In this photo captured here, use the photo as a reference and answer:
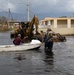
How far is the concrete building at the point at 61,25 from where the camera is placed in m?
71.9

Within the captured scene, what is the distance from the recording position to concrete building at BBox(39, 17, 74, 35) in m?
71.9

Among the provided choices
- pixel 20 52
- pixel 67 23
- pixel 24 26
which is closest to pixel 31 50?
pixel 20 52

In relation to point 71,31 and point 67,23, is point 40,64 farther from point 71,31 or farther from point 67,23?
point 67,23

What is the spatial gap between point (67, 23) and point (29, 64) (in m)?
61.1

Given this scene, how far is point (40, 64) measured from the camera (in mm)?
17391

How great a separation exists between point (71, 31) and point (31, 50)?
4770cm

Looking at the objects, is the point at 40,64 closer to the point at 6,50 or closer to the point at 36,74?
the point at 36,74

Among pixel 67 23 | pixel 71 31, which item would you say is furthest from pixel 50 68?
pixel 67 23

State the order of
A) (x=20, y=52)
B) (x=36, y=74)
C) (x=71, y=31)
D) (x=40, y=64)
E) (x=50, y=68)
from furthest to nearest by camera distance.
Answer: (x=71, y=31)
(x=20, y=52)
(x=40, y=64)
(x=50, y=68)
(x=36, y=74)

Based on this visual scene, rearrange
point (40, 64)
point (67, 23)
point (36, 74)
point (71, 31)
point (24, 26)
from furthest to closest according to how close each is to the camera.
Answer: point (67, 23)
point (71, 31)
point (24, 26)
point (40, 64)
point (36, 74)

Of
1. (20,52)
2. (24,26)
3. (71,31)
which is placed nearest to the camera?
(20,52)

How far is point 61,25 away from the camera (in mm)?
78062

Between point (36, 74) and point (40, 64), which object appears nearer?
point (36, 74)

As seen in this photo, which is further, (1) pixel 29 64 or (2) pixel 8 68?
(1) pixel 29 64
